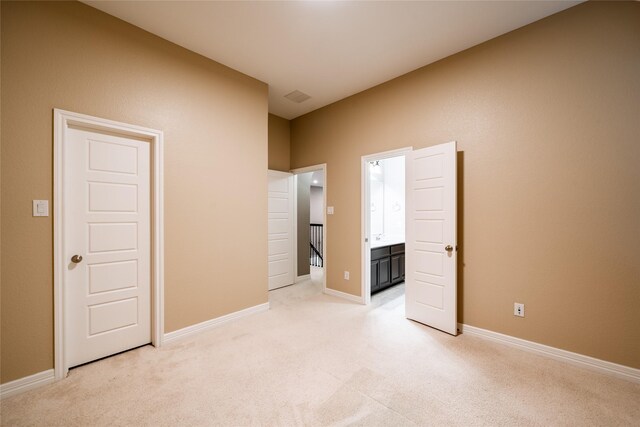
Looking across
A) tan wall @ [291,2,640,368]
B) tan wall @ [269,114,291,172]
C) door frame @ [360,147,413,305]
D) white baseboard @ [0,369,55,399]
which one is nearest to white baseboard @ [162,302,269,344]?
white baseboard @ [0,369,55,399]

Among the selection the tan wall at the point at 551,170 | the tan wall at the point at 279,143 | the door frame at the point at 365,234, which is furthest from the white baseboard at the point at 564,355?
the tan wall at the point at 279,143

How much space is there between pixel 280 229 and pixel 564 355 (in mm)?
3756

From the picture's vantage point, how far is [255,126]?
11.1 feet

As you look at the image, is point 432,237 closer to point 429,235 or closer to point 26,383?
point 429,235

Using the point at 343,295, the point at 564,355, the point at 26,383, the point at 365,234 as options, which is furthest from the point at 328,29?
the point at 26,383

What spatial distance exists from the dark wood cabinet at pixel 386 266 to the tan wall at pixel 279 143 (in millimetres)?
2205

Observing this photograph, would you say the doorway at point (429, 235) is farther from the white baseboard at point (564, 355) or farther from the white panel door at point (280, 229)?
the white panel door at point (280, 229)

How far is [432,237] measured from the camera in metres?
2.91

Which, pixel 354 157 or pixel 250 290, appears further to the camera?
pixel 354 157

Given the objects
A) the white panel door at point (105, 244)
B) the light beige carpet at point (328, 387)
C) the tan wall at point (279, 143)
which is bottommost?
the light beige carpet at point (328, 387)

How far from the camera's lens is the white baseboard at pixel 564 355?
2033 mm

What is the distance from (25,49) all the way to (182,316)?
2.53 metres

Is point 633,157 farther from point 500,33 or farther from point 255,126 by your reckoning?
point 255,126

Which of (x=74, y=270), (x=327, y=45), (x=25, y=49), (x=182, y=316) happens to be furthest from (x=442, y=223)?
(x=25, y=49)
